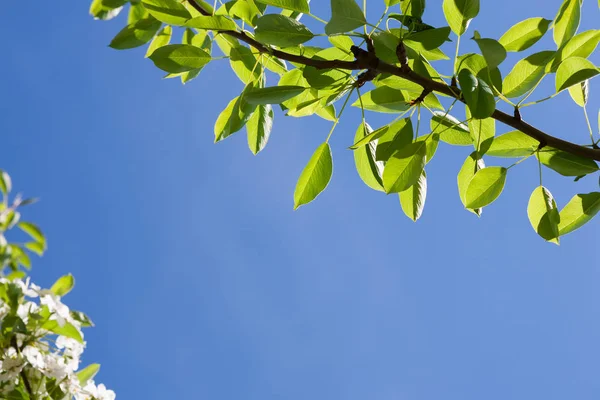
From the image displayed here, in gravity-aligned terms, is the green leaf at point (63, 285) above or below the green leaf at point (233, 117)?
below

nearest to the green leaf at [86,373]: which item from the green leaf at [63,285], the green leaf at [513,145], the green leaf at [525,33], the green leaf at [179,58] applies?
the green leaf at [63,285]

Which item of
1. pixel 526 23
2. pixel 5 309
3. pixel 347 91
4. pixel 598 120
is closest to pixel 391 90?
pixel 347 91

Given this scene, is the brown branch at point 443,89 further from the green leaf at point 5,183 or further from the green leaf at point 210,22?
the green leaf at point 5,183

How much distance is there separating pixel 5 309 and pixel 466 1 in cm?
87

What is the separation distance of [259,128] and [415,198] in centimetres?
29

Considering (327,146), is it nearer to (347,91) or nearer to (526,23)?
(347,91)

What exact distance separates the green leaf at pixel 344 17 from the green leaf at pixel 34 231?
0.43 metres

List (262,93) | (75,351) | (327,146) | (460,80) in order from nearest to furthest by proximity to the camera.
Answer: (460,80)
(262,93)
(327,146)
(75,351)

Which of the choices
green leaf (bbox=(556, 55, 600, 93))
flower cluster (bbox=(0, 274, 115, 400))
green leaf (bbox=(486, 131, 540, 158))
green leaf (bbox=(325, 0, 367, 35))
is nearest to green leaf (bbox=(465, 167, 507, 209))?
green leaf (bbox=(486, 131, 540, 158))

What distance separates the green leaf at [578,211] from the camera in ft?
2.67

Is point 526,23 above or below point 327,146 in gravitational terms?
above

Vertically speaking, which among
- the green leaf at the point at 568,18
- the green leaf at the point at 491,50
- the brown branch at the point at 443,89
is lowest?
the brown branch at the point at 443,89

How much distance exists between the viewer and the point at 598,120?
87 cm

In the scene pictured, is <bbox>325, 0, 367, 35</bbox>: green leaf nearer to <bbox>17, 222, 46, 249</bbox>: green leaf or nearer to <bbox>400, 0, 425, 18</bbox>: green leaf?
<bbox>400, 0, 425, 18</bbox>: green leaf
